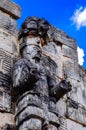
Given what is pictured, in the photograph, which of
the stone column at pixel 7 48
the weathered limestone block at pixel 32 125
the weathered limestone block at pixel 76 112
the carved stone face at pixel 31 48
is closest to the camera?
the weathered limestone block at pixel 32 125

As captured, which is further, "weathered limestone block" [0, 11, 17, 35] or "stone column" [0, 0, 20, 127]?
"weathered limestone block" [0, 11, 17, 35]

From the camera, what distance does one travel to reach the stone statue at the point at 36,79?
4320 millimetres

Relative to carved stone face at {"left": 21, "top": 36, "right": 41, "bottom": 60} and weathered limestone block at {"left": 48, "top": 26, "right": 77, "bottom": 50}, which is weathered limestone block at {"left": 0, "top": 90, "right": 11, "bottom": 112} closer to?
carved stone face at {"left": 21, "top": 36, "right": 41, "bottom": 60}

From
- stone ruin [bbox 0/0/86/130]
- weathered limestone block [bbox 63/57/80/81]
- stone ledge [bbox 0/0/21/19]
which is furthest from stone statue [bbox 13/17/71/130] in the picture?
weathered limestone block [bbox 63/57/80/81]

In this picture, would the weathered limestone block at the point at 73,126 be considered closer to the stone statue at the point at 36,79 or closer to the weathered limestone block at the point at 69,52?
the stone statue at the point at 36,79

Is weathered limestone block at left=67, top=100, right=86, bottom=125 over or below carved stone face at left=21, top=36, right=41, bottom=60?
below

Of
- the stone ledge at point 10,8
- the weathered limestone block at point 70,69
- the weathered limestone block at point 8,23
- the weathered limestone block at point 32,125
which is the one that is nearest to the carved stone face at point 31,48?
the weathered limestone block at point 8,23

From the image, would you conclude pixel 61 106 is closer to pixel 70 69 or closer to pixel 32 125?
pixel 70 69

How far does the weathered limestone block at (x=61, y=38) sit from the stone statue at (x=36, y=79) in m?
0.61

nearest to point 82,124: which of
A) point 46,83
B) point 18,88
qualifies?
point 46,83

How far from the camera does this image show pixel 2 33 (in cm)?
511

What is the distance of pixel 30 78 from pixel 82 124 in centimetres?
140

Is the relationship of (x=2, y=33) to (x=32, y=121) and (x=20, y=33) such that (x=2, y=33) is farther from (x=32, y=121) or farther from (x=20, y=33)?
(x=32, y=121)

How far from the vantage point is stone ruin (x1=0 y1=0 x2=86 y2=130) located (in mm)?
4363
